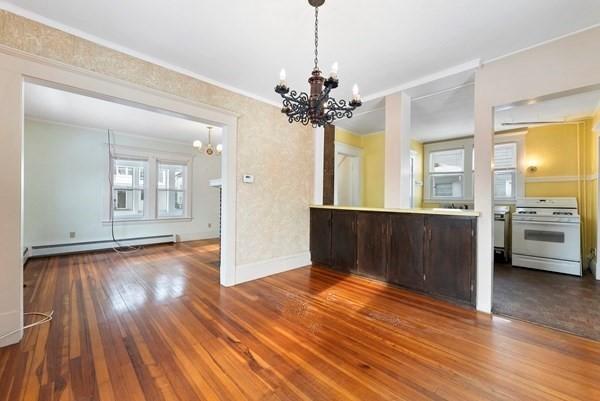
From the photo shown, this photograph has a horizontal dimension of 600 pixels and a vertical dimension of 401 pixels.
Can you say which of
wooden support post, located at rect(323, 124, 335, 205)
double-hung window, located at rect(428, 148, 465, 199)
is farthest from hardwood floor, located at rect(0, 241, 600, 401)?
double-hung window, located at rect(428, 148, 465, 199)

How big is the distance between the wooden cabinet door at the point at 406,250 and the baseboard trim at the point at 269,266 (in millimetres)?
1451

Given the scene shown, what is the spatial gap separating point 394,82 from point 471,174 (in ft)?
11.6

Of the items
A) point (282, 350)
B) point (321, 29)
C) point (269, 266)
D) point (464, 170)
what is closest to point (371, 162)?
point (464, 170)

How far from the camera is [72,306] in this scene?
8.45 ft

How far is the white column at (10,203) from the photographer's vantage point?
6.31ft

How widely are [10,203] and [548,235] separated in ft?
21.7

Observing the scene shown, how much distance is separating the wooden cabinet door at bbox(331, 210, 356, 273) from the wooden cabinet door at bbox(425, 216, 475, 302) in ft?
3.44

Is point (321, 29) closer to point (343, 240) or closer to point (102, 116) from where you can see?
point (343, 240)

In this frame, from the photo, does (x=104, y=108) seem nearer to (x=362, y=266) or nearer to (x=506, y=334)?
(x=362, y=266)

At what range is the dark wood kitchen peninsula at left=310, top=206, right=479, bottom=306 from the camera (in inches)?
104

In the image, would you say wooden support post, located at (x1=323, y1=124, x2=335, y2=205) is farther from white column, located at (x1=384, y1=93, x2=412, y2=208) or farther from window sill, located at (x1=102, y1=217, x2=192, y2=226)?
window sill, located at (x1=102, y1=217, x2=192, y2=226)

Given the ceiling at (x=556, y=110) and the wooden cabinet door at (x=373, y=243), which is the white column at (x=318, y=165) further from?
the ceiling at (x=556, y=110)

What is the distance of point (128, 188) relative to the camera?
579 cm

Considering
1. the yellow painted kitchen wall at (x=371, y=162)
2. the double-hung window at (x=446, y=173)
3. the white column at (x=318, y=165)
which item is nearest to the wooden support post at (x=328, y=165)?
the white column at (x=318, y=165)
